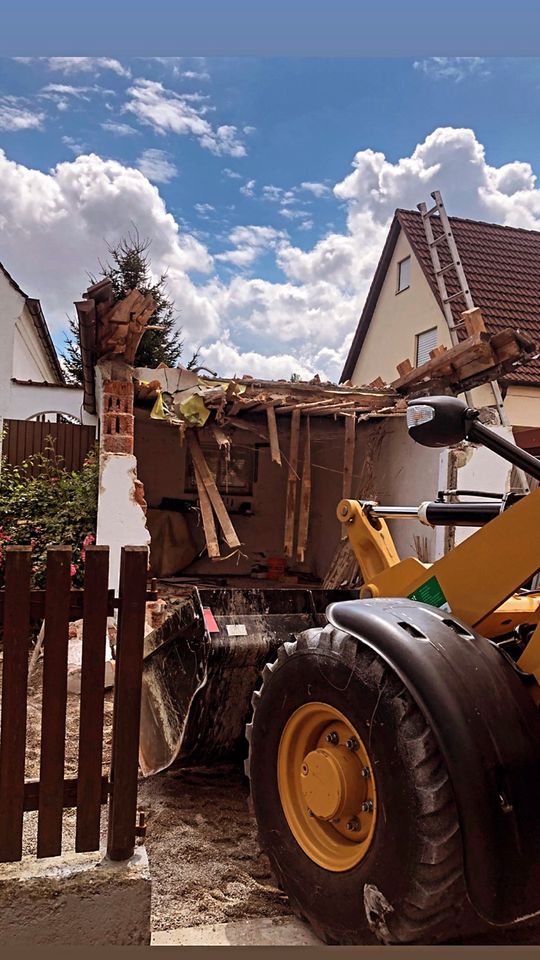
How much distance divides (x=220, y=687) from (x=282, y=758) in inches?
39.7

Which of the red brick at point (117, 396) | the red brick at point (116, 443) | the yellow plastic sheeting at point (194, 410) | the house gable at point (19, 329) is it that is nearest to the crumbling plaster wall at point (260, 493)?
the yellow plastic sheeting at point (194, 410)

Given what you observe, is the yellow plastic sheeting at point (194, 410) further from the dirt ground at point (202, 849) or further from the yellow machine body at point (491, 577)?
the yellow machine body at point (491, 577)

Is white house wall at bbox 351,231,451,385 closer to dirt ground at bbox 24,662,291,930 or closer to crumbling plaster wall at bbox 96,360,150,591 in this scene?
crumbling plaster wall at bbox 96,360,150,591

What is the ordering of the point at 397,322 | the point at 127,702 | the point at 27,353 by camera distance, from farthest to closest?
1. the point at 397,322
2. the point at 27,353
3. the point at 127,702

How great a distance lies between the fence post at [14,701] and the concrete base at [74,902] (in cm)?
11

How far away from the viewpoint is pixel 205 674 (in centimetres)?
351

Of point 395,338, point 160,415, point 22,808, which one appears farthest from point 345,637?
point 395,338

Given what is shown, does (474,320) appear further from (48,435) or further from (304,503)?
(48,435)

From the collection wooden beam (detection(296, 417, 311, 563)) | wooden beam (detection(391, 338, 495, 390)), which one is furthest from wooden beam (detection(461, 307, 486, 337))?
wooden beam (detection(296, 417, 311, 563))

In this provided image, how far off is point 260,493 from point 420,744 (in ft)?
32.1

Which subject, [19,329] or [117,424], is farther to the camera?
[19,329]

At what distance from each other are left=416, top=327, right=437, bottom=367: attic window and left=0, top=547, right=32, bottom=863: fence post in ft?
47.7

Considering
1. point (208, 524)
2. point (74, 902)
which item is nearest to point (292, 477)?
point (208, 524)

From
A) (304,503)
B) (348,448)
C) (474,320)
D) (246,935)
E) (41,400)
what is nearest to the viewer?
(246,935)
